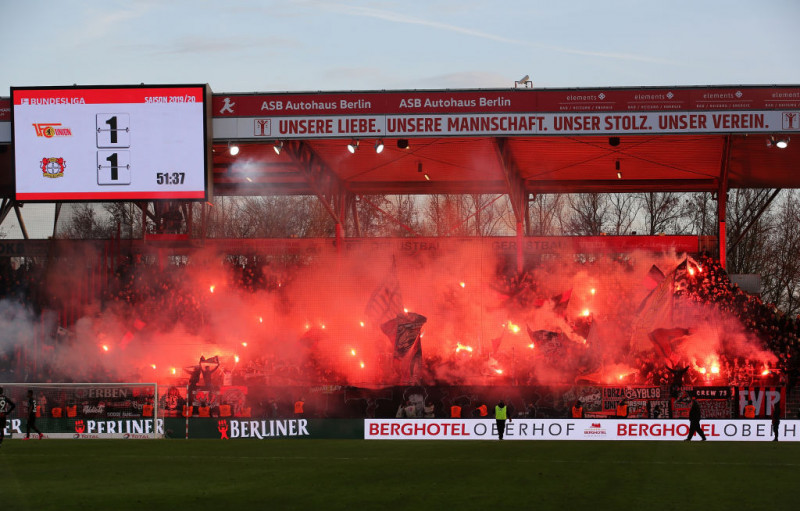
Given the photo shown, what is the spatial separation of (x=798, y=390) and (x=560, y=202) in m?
26.4

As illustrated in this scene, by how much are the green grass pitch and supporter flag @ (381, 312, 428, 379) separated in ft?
24.8

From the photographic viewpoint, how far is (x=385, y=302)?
28.8 meters

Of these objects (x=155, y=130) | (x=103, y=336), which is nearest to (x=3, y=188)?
(x=103, y=336)

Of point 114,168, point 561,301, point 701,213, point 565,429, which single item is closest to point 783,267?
point 701,213

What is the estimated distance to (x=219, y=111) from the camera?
79.5 feet

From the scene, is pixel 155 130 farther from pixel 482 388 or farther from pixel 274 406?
pixel 482 388

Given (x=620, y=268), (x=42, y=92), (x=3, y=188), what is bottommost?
(x=620, y=268)

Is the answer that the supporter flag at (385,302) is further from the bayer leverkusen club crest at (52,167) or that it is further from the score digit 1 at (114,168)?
the bayer leverkusen club crest at (52,167)

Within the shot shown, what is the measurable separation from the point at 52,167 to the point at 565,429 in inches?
573

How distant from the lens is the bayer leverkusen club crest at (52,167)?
23875 millimetres

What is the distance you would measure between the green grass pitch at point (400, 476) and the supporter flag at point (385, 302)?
9.05m

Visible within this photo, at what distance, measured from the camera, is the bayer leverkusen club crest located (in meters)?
23.9

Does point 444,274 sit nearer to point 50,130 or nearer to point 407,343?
point 407,343

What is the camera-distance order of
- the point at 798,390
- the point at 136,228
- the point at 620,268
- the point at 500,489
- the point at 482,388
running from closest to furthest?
the point at 500,489, the point at 798,390, the point at 482,388, the point at 620,268, the point at 136,228
